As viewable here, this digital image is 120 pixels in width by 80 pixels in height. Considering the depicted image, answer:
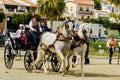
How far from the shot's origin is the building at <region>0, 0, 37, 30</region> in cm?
9404

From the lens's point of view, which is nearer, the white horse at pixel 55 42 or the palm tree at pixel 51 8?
the white horse at pixel 55 42

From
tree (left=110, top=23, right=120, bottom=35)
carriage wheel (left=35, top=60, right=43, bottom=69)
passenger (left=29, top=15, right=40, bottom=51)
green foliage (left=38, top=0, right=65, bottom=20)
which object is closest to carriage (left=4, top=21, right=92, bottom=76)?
passenger (left=29, top=15, right=40, bottom=51)

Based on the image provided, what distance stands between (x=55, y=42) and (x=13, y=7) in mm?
85523

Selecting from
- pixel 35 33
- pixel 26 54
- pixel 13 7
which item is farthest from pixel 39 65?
pixel 13 7

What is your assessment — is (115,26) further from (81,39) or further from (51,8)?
(81,39)

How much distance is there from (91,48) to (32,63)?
75.5ft

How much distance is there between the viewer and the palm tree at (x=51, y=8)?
2579 inches

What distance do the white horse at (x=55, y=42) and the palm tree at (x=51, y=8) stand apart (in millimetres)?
47955

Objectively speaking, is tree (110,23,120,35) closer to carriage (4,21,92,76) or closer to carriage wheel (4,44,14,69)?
carriage wheel (4,44,14,69)

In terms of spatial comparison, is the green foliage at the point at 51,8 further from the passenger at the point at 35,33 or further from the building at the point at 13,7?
the passenger at the point at 35,33

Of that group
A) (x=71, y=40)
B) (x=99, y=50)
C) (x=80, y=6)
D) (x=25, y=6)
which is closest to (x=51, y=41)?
(x=71, y=40)

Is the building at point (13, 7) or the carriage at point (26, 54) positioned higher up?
the carriage at point (26, 54)

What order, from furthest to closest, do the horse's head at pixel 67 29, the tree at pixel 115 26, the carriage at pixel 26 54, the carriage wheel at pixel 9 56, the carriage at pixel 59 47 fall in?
1. the tree at pixel 115 26
2. the carriage wheel at pixel 9 56
3. the carriage at pixel 26 54
4. the carriage at pixel 59 47
5. the horse's head at pixel 67 29

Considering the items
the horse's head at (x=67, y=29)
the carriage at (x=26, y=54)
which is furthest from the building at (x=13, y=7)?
the horse's head at (x=67, y=29)
